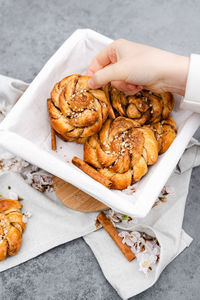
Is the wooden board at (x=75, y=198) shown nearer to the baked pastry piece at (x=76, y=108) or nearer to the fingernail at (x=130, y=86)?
the baked pastry piece at (x=76, y=108)

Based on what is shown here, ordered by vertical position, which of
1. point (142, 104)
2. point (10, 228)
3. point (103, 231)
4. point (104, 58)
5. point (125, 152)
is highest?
point (104, 58)

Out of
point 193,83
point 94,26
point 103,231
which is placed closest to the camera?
point 193,83

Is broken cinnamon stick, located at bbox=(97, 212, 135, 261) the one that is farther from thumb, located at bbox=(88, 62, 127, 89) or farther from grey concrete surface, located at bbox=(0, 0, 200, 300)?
thumb, located at bbox=(88, 62, 127, 89)

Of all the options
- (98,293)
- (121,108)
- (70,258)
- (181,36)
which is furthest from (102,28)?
(98,293)

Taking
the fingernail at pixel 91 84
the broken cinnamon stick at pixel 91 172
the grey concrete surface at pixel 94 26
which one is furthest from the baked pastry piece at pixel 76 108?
the grey concrete surface at pixel 94 26

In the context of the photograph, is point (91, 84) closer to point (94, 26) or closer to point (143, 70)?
point (143, 70)

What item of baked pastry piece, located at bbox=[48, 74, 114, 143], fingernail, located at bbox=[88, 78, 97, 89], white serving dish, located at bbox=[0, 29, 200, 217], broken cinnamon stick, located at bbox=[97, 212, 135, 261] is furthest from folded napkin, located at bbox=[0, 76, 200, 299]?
fingernail, located at bbox=[88, 78, 97, 89]

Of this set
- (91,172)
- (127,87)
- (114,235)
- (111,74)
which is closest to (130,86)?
(127,87)
